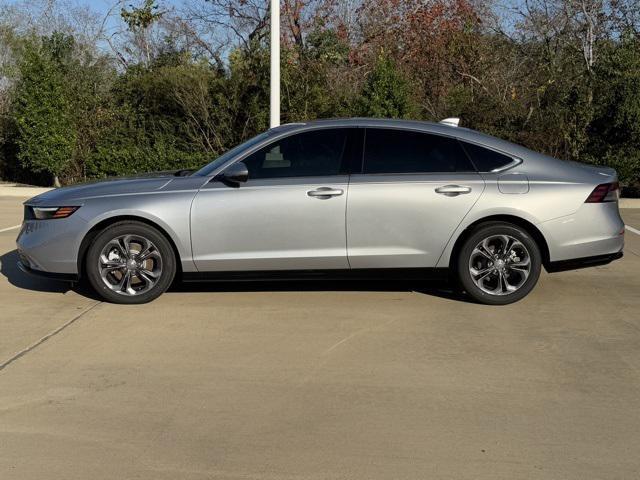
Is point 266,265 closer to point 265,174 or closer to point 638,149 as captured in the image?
point 265,174

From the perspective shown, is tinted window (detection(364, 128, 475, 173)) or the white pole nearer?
tinted window (detection(364, 128, 475, 173))

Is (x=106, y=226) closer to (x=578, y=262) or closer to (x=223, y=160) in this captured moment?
(x=223, y=160)

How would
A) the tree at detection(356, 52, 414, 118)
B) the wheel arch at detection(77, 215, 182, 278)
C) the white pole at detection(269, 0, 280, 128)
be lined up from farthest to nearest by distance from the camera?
1. the tree at detection(356, 52, 414, 118)
2. the white pole at detection(269, 0, 280, 128)
3. the wheel arch at detection(77, 215, 182, 278)

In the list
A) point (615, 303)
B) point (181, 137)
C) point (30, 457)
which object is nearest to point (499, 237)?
point (615, 303)

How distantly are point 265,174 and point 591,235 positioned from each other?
286 cm

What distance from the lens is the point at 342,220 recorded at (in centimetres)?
664

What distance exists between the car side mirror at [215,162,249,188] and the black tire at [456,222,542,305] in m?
1.97

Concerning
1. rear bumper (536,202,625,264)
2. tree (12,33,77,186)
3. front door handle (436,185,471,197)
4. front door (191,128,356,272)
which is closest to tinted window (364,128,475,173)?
front door handle (436,185,471,197)

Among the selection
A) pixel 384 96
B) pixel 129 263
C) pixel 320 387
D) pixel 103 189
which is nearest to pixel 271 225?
pixel 129 263

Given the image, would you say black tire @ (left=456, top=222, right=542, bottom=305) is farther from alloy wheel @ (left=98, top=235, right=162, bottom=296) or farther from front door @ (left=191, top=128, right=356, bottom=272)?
alloy wheel @ (left=98, top=235, right=162, bottom=296)

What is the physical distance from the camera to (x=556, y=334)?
19.5ft

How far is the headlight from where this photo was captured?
6727 millimetres

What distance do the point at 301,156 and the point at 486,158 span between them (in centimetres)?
162

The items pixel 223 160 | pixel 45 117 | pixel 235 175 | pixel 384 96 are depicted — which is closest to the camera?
pixel 235 175
